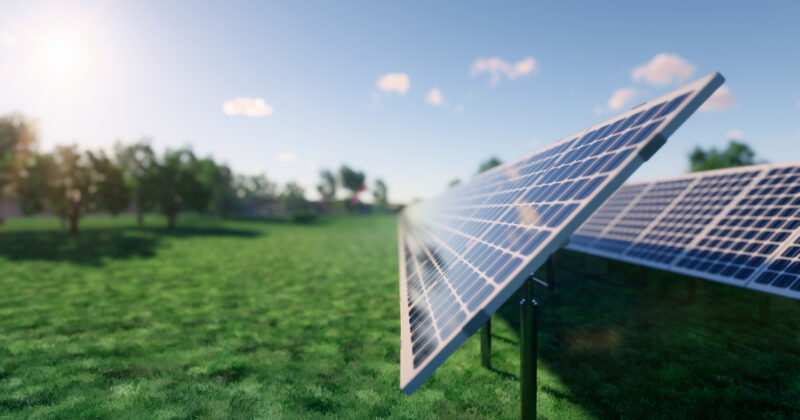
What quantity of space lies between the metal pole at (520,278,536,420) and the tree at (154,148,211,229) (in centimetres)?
5834

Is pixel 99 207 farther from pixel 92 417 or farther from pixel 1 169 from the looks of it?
pixel 92 417

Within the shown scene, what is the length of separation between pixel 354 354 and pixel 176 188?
55.1 meters

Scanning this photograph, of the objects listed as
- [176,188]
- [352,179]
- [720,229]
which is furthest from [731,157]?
[352,179]

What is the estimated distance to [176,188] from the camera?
51.8 meters

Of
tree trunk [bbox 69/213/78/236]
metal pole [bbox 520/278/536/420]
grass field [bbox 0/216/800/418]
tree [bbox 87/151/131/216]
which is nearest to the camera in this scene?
metal pole [bbox 520/278/536/420]

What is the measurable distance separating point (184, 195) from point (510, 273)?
59212 millimetres

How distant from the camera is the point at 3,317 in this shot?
10.0 meters

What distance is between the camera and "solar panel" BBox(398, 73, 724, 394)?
10.2ft

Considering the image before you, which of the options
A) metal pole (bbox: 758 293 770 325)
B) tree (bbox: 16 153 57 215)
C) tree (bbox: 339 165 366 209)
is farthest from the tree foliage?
metal pole (bbox: 758 293 770 325)

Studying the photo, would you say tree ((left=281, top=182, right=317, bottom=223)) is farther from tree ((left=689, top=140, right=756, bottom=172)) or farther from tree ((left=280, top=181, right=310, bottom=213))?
tree ((left=689, top=140, right=756, bottom=172))

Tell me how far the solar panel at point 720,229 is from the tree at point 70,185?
156ft

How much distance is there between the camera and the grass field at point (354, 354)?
18.4 feet

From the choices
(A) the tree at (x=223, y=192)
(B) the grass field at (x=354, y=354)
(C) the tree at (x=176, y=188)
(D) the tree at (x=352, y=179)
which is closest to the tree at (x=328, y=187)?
(D) the tree at (x=352, y=179)


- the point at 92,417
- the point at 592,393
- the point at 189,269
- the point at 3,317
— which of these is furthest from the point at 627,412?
the point at 189,269
